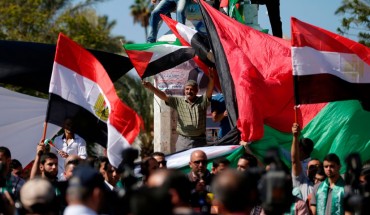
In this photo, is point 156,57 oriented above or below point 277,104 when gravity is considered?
above

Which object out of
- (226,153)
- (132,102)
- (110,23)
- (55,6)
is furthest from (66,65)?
(110,23)

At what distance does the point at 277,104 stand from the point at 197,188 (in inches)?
119

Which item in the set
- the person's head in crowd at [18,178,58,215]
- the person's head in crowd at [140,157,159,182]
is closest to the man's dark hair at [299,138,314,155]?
the person's head in crowd at [140,157,159,182]

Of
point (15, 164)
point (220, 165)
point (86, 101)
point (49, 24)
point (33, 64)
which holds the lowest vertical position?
point (220, 165)

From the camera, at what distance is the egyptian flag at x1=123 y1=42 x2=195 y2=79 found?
15531mm

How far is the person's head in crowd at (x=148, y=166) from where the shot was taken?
10.8 m

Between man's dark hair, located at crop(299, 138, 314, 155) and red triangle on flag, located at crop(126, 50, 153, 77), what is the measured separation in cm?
354

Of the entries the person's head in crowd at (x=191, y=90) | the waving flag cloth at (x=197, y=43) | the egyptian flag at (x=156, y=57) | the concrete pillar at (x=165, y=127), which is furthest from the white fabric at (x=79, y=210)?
the concrete pillar at (x=165, y=127)

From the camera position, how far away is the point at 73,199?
8.05 meters

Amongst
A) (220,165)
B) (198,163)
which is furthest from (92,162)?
(220,165)

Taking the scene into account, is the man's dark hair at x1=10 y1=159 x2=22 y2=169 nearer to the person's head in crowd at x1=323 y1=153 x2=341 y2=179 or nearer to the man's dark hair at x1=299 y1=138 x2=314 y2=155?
the man's dark hair at x1=299 y1=138 x2=314 y2=155

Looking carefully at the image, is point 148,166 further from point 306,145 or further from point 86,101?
point 306,145

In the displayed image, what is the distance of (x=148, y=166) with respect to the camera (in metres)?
11.0

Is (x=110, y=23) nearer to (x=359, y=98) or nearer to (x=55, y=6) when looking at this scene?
(x=55, y=6)
